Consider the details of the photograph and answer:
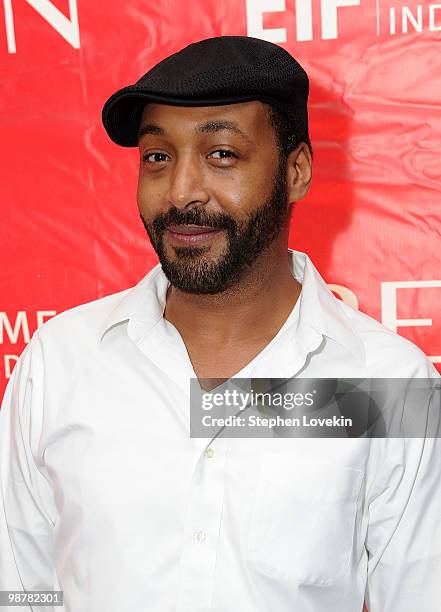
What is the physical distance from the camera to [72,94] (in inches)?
58.5

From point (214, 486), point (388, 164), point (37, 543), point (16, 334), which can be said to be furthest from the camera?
point (16, 334)

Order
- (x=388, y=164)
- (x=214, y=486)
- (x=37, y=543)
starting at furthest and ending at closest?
(x=388, y=164)
(x=37, y=543)
(x=214, y=486)

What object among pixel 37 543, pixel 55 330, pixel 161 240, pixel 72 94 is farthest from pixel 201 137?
pixel 37 543

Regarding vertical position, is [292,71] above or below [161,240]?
above

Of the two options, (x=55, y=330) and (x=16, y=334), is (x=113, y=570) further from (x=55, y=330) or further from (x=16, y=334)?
(x=16, y=334)

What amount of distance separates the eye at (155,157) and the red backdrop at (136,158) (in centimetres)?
38

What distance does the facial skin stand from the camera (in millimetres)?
1058

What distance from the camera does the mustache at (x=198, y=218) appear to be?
106cm

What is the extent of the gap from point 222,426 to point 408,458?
0.89 ft

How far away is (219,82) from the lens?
3.36 feet

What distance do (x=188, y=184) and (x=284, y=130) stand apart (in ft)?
0.62

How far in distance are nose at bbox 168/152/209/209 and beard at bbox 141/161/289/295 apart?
0.05 ft

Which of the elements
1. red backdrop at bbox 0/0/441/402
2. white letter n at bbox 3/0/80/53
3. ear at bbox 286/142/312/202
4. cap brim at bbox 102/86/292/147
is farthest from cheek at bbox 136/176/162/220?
white letter n at bbox 3/0/80/53

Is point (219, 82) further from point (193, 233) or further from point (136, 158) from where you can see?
point (136, 158)
